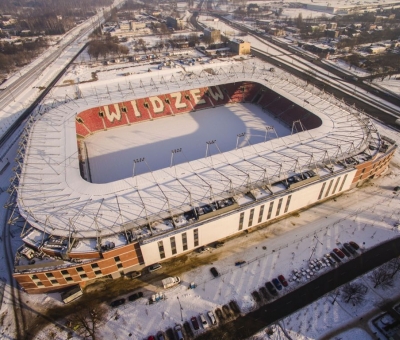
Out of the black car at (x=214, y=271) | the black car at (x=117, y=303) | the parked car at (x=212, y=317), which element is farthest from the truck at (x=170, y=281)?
the parked car at (x=212, y=317)

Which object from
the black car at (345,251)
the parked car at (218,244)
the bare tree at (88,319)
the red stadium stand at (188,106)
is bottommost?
the bare tree at (88,319)

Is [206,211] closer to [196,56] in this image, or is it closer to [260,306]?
[260,306]

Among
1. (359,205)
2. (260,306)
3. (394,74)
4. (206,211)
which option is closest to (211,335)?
(260,306)

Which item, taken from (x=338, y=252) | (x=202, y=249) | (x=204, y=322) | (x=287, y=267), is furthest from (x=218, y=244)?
(x=338, y=252)

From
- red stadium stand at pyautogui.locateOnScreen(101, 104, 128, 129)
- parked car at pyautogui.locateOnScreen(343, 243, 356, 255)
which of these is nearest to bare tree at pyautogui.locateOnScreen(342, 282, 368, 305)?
parked car at pyautogui.locateOnScreen(343, 243, 356, 255)

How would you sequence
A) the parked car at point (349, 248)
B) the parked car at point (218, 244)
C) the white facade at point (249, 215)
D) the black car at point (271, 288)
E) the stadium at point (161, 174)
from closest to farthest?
the black car at point (271, 288) → the stadium at point (161, 174) → the white facade at point (249, 215) → the parked car at point (349, 248) → the parked car at point (218, 244)

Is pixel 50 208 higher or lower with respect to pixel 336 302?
higher

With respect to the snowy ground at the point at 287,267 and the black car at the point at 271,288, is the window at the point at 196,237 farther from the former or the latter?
the black car at the point at 271,288
